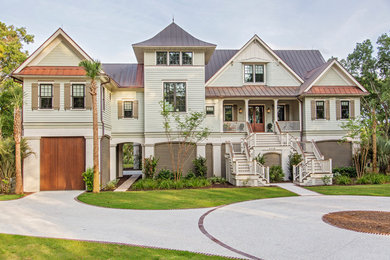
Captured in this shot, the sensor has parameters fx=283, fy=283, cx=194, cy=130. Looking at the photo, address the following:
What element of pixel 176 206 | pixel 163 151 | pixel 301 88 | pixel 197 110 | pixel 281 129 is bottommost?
pixel 176 206

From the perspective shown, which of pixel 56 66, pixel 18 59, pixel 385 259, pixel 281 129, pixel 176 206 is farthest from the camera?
pixel 18 59

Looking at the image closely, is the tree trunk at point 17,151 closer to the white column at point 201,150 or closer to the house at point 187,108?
the house at point 187,108

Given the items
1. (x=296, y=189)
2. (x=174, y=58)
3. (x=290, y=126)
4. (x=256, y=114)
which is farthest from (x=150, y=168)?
(x=290, y=126)

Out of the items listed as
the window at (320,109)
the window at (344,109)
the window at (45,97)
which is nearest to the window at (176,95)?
the window at (45,97)

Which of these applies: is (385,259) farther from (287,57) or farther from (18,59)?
(18,59)

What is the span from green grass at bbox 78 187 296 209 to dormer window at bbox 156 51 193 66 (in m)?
9.81

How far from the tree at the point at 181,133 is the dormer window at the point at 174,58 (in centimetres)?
308

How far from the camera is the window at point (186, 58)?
20.9 metres

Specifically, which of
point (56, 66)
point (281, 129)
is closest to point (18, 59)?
point (56, 66)

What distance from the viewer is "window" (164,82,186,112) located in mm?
20797

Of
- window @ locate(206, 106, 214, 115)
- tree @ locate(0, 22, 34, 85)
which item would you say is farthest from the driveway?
tree @ locate(0, 22, 34, 85)

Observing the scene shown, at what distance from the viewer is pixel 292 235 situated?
818 cm

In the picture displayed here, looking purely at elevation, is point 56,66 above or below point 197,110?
above

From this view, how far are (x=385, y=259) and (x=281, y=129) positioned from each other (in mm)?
16463
